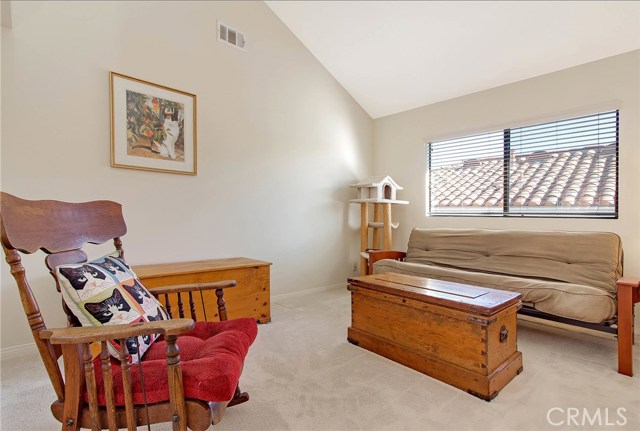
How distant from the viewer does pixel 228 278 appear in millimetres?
2592

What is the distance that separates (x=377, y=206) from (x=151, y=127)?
2588 mm

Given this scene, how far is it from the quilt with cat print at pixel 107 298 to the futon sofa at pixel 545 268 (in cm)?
218

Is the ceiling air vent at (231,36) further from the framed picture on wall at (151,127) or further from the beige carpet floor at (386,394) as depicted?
the beige carpet floor at (386,394)

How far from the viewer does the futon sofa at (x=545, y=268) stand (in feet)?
6.51

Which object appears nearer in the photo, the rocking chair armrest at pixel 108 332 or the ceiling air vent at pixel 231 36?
the rocking chair armrest at pixel 108 332

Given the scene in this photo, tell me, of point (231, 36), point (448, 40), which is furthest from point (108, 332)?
point (448, 40)

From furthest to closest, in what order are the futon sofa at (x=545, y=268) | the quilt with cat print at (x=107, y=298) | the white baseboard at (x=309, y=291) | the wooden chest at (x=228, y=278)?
the white baseboard at (x=309, y=291) → the wooden chest at (x=228, y=278) → the futon sofa at (x=545, y=268) → the quilt with cat print at (x=107, y=298)

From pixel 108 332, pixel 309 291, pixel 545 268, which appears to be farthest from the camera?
pixel 309 291

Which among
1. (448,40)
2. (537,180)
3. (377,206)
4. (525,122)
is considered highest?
(448,40)

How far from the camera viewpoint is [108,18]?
245 cm

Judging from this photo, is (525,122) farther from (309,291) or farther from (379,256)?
(309,291)

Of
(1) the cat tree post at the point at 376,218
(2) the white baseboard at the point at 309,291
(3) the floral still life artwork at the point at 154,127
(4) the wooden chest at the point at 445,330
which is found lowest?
(2) the white baseboard at the point at 309,291

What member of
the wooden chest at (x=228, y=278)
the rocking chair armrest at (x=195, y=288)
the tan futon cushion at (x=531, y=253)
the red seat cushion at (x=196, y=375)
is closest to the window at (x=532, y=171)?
the tan futon cushion at (x=531, y=253)

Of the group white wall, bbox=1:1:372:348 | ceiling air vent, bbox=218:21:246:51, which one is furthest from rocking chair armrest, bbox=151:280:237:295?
ceiling air vent, bbox=218:21:246:51
